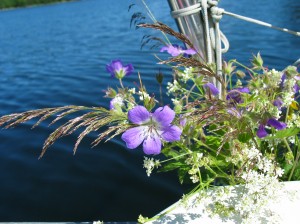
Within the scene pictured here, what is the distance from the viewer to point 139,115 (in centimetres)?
116

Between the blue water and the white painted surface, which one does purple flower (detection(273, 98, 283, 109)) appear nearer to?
the white painted surface

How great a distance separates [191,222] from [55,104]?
4.63 metres

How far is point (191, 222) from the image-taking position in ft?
4.33

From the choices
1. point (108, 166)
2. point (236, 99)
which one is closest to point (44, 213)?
point (108, 166)

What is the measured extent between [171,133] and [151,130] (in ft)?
0.24

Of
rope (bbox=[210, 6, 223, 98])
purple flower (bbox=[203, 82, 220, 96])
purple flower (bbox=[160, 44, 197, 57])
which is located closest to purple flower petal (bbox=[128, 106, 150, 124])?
purple flower (bbox=[203, 82, 220, 96])

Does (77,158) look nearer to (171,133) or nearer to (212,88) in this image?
(212,88)

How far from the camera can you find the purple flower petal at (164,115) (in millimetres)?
1166

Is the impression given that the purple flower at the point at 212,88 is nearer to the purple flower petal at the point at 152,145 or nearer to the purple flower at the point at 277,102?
the purple flower at the point at 277,102

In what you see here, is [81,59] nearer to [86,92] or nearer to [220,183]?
[86,92]

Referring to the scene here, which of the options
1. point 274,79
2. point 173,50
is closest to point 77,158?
point 173,50

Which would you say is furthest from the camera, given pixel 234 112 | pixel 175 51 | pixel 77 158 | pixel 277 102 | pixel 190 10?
pixel 77 158

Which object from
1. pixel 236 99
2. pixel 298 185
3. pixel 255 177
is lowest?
pixel 298 185

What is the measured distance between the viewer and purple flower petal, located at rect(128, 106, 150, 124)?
44.9 inches
